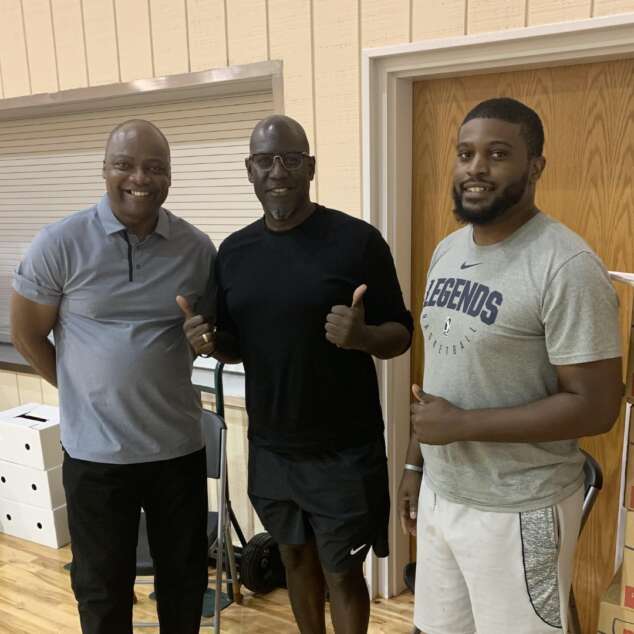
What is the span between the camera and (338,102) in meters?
2.29

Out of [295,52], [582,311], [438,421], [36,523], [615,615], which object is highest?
[295,52]

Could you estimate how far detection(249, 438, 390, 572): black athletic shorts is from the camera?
5.61 feet

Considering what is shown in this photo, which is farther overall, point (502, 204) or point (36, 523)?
point (36, 523)

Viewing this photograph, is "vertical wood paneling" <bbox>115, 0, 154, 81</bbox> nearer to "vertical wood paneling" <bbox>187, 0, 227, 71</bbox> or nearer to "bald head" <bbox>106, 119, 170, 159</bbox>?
"vertical wood paneling" <bbox>187, 0, 227, 71</bbox>

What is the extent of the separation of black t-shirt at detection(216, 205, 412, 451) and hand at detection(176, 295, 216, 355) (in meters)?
0.11

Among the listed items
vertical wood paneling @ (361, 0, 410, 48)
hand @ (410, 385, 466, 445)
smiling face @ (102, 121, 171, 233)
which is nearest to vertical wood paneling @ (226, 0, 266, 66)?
vertical wood paneling @ (361, 0, 410, 48)

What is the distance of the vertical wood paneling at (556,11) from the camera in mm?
1833

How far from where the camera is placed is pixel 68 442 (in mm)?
1757

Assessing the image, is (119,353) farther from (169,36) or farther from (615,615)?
(169,36)

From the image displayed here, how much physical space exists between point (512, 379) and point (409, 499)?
0.47 meters

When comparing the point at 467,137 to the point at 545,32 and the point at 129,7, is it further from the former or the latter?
the point at 129,7

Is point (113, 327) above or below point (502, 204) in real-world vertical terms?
below

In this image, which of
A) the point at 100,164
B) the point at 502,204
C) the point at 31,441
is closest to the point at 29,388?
the point at 31,441

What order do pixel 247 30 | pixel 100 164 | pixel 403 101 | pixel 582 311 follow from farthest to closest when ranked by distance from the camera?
pixel 100 164 < pixel 247 30 < pixel 403 101 < pixel 582 311
